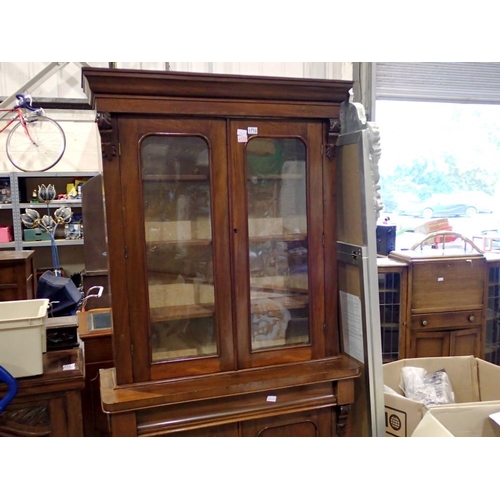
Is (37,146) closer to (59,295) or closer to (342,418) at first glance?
(59,295)

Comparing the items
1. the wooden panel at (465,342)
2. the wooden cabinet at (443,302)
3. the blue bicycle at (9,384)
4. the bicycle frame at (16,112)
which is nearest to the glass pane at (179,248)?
the blue bicycle at (9,384)

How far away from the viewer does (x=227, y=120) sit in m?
1.47

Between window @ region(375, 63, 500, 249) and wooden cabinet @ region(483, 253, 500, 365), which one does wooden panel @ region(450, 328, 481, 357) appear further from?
window @ region(375, 63, 500, 249)

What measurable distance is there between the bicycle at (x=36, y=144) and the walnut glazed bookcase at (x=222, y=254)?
332 centimetres

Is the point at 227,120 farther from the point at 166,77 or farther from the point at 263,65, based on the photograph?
the point at 263,65

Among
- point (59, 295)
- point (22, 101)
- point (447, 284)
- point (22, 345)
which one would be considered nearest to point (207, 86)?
point (22, 345)

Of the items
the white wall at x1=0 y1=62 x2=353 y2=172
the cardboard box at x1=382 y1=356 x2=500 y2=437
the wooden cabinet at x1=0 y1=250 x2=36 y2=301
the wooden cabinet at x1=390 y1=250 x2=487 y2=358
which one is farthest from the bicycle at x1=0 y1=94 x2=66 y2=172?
the cardboard box at x1=382 y1=356 x2=500 y2=437

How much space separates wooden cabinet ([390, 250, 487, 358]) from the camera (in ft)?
8.21

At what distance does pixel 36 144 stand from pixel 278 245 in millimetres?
3679

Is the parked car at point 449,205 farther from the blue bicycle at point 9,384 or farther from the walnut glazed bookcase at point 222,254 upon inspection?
the blue bicycle at point 9,384

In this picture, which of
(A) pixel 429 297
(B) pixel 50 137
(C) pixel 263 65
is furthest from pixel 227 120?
(B) pixel 50 137

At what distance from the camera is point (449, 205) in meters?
3.76

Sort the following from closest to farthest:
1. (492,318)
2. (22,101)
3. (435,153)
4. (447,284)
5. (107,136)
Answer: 1. (107,136)
2. (447,284)
3. (492,318)
4. (435,153)
5. (22,101)

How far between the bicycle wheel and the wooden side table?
3169 millimetres
